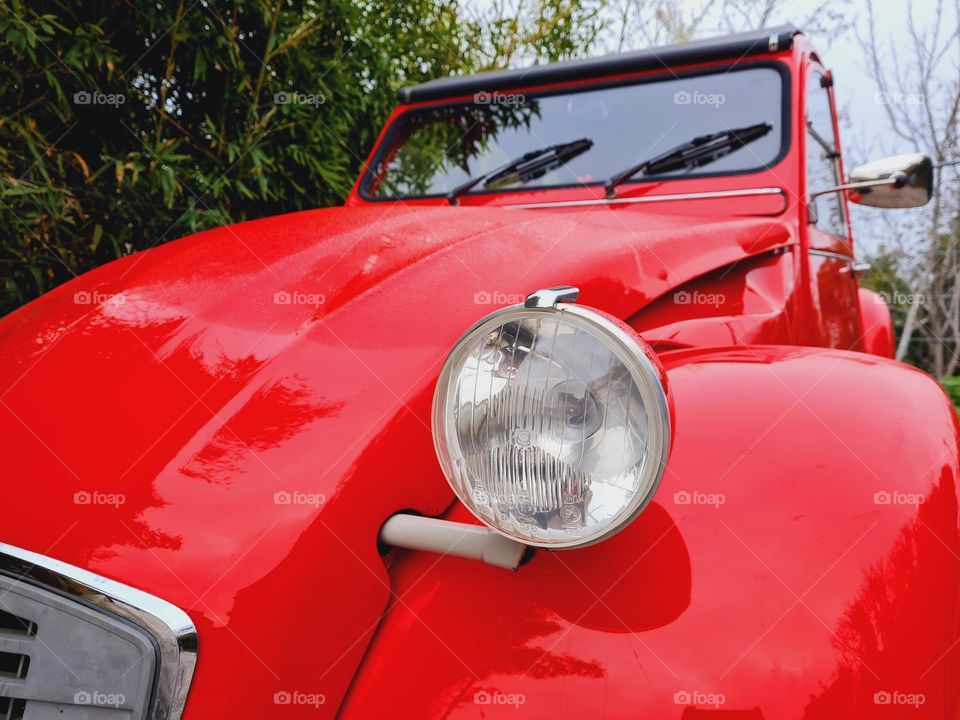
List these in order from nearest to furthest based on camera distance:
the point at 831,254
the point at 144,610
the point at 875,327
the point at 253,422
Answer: the point at 144,610
the point at 253,422
the point at 831,254
the point at 875,327

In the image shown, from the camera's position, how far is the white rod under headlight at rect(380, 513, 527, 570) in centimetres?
99

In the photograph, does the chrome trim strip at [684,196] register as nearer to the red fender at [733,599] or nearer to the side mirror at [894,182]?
the side mirror at [894,182]

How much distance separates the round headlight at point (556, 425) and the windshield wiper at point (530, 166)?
149 cm

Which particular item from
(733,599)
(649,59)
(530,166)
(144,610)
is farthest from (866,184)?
(144,610)

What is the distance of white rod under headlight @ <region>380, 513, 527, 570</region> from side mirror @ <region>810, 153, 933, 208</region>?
169 cm

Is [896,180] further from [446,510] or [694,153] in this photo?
[446,510]

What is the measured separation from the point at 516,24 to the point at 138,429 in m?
5.44

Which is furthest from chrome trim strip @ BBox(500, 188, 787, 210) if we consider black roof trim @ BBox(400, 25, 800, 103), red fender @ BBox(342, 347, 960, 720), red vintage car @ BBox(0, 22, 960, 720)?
red fender @ BBox(342, 347, 960, 720)

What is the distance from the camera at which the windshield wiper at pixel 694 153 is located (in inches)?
87.8

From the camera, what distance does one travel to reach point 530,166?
94.1 inches

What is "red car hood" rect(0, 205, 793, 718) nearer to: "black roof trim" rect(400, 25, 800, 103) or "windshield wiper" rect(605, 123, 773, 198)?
"windshield wiper" rect(605, 123, 773, 198)

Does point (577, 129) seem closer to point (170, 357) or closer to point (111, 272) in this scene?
point (111, 272)

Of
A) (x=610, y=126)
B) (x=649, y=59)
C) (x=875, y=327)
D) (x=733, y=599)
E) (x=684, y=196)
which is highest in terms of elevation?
(x=649, y=59)

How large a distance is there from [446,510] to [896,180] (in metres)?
1.79
